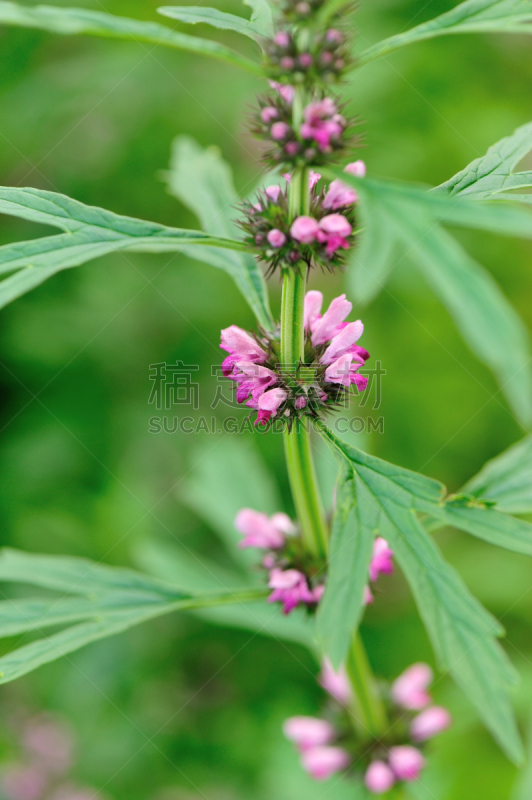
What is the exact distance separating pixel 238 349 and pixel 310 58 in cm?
50

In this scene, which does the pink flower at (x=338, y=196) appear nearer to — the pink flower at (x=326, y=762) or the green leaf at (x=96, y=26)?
the green leaf at (x=96, y=26)

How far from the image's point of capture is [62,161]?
382 cm

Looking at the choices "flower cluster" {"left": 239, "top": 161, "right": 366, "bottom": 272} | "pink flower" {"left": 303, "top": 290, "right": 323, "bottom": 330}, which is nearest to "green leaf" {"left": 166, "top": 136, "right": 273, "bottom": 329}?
"pink flower" {"left": 303, "top": 290, "right": 323, "bottom": 330}

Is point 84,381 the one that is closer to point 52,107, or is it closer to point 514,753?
point 52,107

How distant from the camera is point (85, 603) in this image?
1.44m

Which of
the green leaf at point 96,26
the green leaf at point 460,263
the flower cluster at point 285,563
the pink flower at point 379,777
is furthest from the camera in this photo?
the pink flower at point 379,777

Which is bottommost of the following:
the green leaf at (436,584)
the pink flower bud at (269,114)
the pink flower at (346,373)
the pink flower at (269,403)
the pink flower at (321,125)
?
the green leaf at (436,584)

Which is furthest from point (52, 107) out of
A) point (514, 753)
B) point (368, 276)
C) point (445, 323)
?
point (514, 753)

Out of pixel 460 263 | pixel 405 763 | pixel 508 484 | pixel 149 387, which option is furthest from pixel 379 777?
pixel 149 387

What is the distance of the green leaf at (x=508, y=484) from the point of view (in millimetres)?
1478

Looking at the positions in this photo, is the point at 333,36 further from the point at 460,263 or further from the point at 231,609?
the point at 231,609

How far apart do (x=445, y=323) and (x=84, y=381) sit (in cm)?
209

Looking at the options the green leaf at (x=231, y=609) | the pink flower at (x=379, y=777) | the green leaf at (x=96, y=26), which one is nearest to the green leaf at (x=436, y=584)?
the green leaf at (x=96, y=26)

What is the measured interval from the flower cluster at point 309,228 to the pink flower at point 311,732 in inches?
56.6
